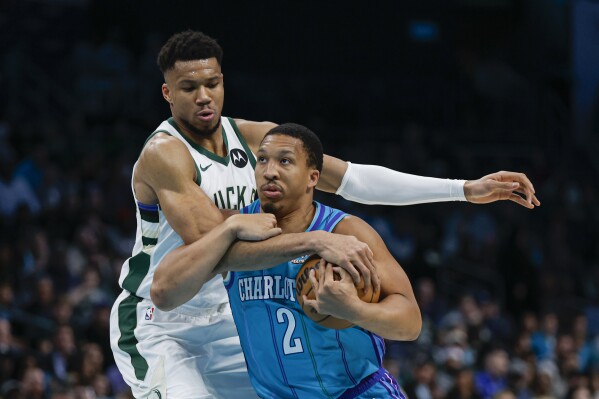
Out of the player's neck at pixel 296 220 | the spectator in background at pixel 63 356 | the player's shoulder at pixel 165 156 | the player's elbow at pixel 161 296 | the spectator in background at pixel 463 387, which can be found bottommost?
the spectator in background at pixel 463 387

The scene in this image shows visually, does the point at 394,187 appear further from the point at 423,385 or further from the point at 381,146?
the point at 381,146

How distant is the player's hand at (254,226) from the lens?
16.0 feet

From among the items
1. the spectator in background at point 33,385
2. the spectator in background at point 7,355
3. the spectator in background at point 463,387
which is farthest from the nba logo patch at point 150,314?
the spectator in background at point 463,387

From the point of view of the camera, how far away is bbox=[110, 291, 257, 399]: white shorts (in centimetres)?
586

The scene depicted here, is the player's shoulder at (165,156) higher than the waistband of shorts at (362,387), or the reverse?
the player's shoulder at (165,156)

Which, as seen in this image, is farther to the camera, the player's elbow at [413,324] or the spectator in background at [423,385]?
the spectator in background at [423,385]

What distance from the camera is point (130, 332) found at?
6.04 meters

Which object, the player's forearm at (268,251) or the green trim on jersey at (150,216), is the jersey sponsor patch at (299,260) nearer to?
the player's forearm at (268,251)

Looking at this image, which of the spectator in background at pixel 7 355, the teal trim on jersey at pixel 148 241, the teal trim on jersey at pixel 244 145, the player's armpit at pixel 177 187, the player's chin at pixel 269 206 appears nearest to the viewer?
the player's chin at pixel 269 206

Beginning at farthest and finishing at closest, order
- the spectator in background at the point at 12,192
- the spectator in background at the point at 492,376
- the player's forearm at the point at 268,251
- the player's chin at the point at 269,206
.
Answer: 1. the spectator in background at the point at 492,376
2. the spectator in background at the point at 12,192
3. the player's chin at the point at 269,206
4. the player's forearm at the point at 268,251

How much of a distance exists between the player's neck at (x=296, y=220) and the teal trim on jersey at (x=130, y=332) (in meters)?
1.32

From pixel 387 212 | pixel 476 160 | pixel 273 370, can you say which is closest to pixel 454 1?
pixel 476 160

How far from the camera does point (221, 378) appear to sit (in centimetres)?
592

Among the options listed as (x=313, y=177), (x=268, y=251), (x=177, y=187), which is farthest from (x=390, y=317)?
(x=177, y=187)
